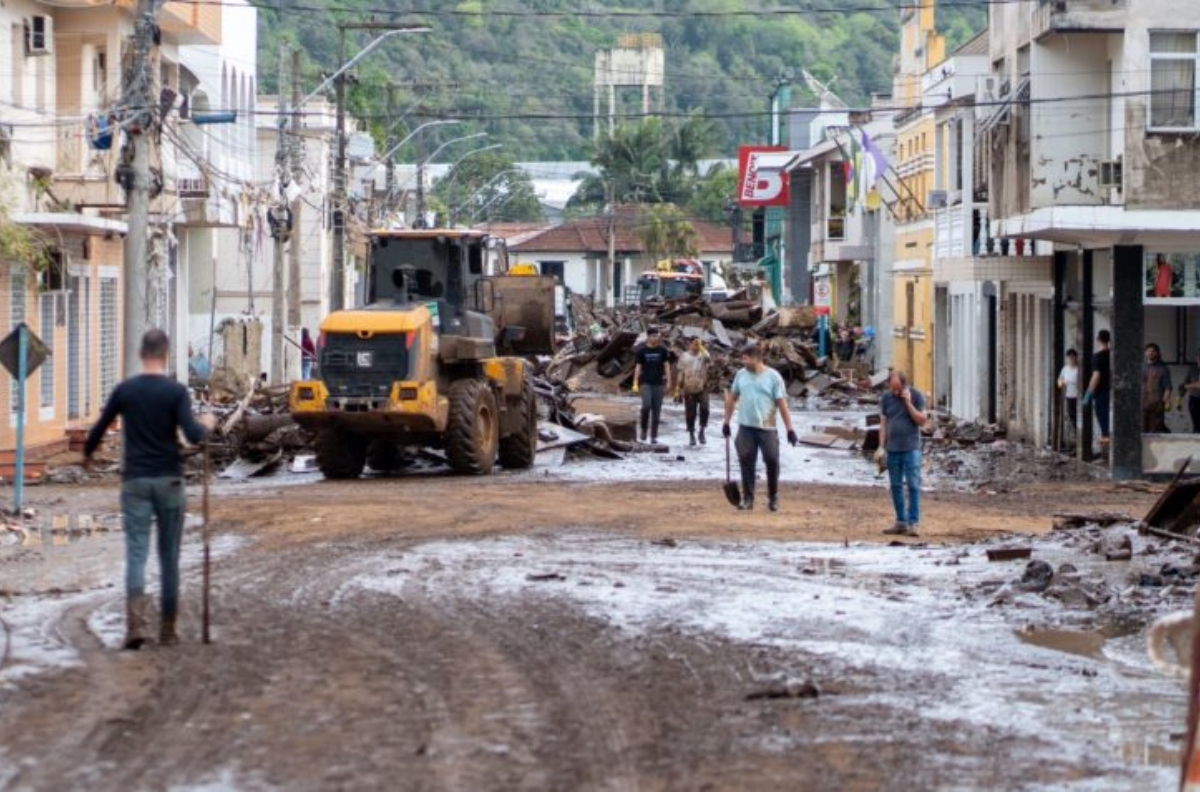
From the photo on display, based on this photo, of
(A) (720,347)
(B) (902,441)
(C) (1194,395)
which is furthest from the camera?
(A) (720,347)

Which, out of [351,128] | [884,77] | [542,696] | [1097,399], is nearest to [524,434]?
[1097,399]

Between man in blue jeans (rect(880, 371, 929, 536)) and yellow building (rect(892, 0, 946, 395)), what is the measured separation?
99.3 feet

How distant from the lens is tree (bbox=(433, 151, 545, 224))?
12151 cm

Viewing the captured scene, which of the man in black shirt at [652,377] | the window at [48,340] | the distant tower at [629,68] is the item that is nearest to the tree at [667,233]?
the distant tower at [629,68]

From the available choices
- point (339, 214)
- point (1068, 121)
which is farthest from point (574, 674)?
point (339, 214)

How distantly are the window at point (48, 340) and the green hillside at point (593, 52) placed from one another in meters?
81.8

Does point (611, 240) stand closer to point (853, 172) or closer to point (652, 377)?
point (853, 172)

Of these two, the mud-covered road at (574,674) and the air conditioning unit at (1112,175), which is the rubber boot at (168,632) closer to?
the mud-covered road at (574,674)

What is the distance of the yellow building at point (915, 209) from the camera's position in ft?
178

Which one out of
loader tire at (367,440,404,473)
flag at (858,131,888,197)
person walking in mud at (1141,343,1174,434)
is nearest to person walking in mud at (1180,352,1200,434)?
person walking in mud at (1141,343,1174,434)

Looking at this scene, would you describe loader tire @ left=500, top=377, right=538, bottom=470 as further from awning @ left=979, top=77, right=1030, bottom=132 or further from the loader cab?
awning @ left=979, top=77, right=1030, bottom=132

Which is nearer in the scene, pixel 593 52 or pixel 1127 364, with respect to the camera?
pixel 1127 364

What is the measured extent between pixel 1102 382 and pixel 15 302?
16.9 meters

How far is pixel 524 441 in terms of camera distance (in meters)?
32.8
